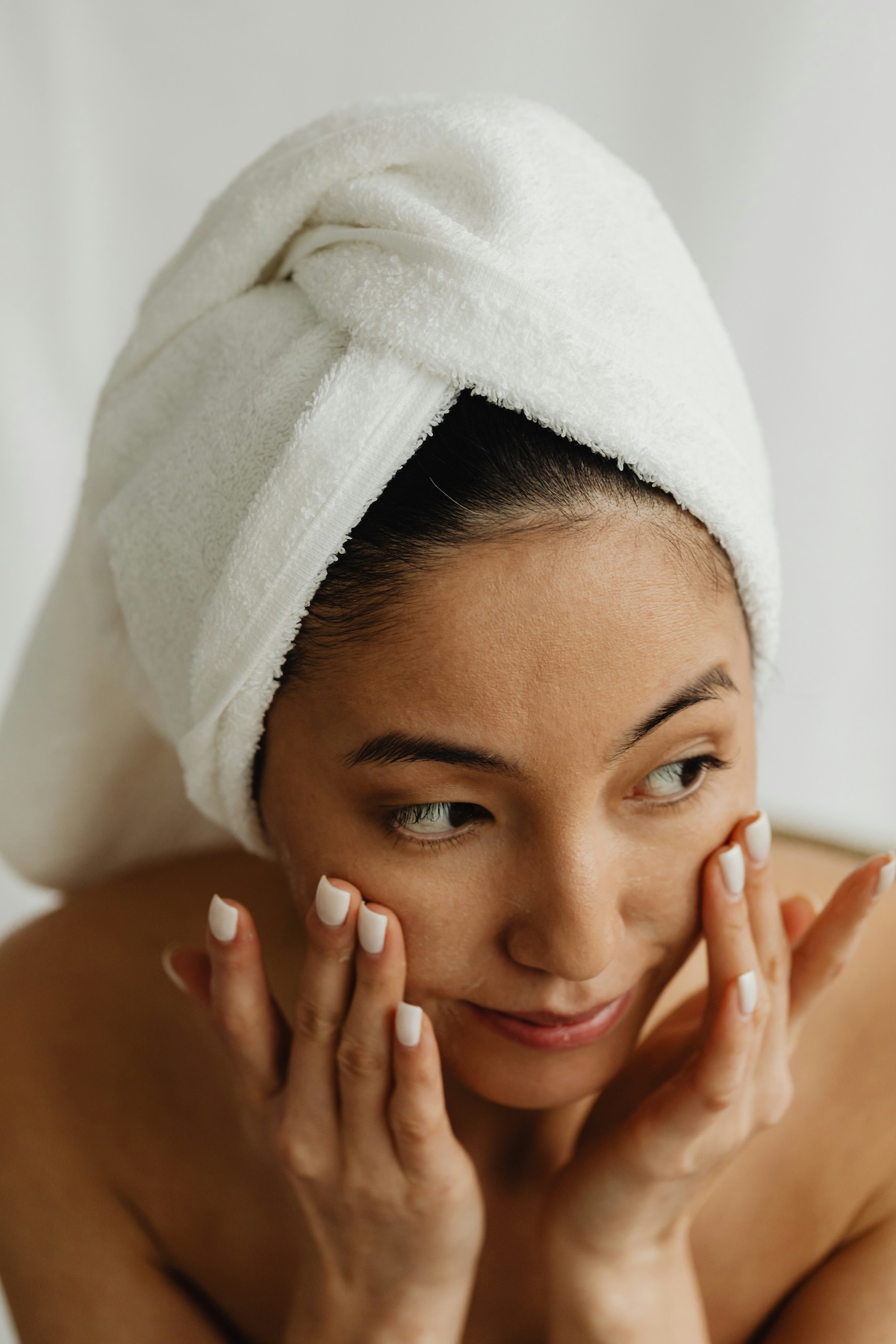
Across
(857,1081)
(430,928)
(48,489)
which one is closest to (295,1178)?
(430,928)

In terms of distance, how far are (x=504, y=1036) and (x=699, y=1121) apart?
0.59ft

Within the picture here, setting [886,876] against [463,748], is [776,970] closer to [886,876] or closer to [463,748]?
[886,876]

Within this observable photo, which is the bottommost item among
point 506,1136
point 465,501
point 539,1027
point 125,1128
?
point 125,1128

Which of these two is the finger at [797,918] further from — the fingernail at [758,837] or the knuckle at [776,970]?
the fingernail at [758,837]

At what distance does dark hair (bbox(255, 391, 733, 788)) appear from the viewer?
0.86 metres

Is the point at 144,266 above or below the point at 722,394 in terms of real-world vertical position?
below

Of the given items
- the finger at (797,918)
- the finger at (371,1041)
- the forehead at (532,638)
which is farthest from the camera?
the finger at (797,918)

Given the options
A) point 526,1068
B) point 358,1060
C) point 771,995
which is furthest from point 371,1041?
point 771,995

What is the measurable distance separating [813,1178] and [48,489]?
1543mm

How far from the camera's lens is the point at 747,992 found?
105 centimetres

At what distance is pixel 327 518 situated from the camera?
0.89m

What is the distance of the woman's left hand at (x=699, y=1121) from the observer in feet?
3.44

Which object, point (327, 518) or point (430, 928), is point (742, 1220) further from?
point (327, 518)

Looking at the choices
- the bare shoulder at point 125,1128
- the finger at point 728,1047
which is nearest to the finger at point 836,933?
the finger at point 728,1047
